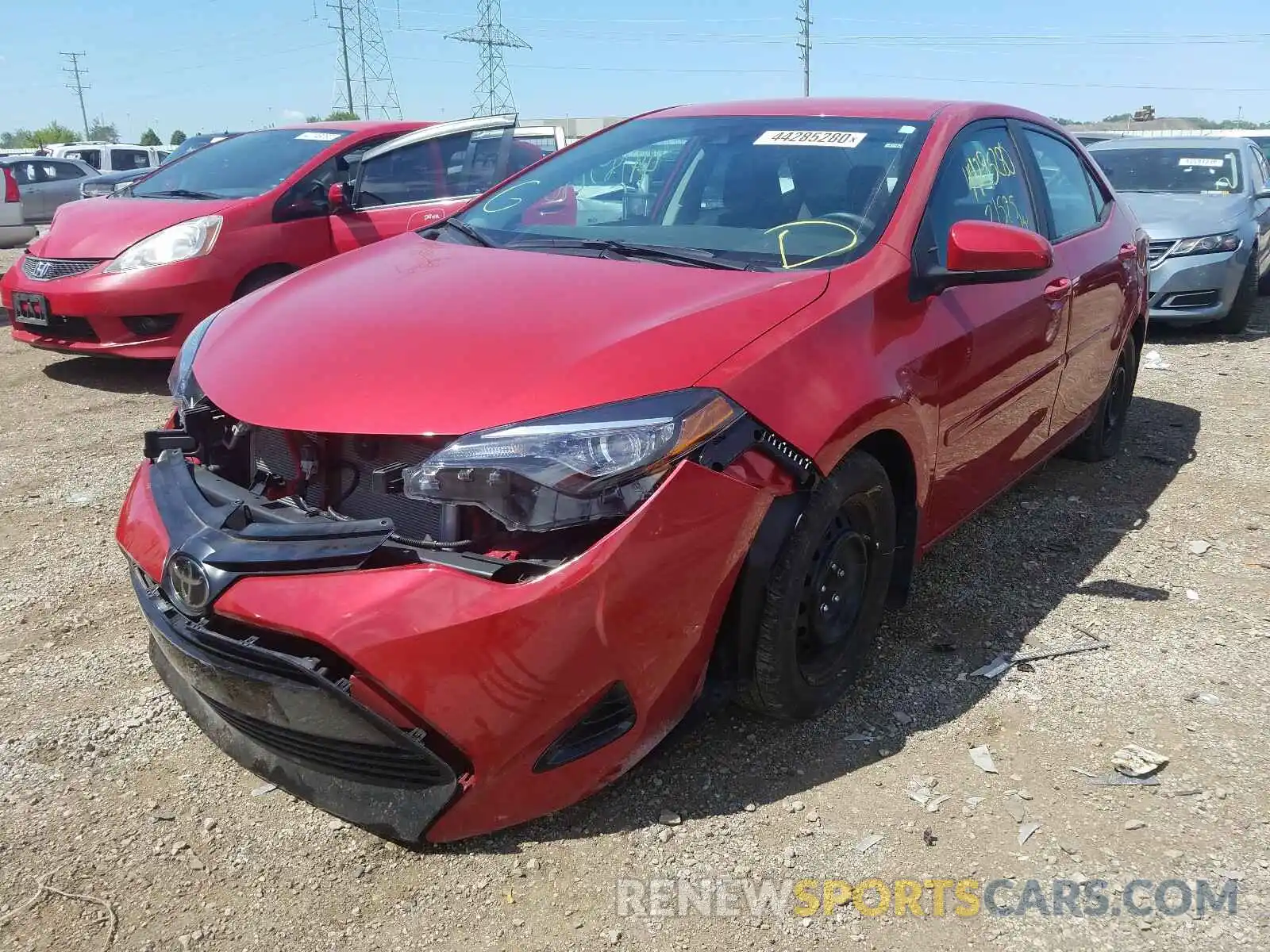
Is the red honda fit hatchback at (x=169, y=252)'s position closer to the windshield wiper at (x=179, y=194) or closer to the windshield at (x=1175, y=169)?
the windshield wiper at (x=179, y=194)

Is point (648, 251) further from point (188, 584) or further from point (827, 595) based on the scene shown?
point (188, 584)

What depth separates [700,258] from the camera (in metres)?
2.74

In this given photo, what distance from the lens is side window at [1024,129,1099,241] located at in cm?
383

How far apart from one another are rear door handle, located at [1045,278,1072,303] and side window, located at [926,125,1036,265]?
0.71 feet

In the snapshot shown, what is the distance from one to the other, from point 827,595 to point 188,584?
1.49 meters

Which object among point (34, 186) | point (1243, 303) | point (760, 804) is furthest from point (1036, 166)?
point (34, 186)

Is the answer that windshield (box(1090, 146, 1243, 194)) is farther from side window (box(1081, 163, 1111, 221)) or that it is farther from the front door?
the front door

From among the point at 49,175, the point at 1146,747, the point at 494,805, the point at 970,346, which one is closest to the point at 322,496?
the point at 494,805

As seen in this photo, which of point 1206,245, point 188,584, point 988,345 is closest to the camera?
point 188,584

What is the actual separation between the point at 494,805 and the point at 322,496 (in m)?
0.77

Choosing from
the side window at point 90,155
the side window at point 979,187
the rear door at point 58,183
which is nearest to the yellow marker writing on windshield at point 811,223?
the side window at point 979,187

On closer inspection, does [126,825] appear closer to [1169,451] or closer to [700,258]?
[700,258]

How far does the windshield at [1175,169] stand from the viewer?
342 inches

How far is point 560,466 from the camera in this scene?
1.96 m
